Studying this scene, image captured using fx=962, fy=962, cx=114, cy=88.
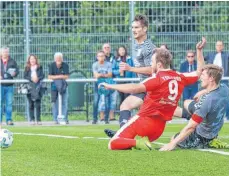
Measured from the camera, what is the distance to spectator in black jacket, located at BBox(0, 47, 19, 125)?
84.4 ft

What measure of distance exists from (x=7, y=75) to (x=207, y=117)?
1244 centimetres

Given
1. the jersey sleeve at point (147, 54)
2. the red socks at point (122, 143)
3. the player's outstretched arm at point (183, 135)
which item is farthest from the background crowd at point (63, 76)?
the player's outstretched arm at point (183, 135)

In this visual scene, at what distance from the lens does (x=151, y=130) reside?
14352 mm

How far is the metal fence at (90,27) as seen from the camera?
27.7 meters

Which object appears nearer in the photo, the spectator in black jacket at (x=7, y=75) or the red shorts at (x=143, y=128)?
the red shorts at (x=143, y=128)

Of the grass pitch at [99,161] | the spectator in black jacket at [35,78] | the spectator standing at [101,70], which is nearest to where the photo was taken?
the grass pitch at [99,161]

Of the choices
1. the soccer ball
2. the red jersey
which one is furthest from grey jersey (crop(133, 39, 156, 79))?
the soccer ball

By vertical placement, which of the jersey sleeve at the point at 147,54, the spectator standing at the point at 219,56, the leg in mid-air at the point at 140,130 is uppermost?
the jersey sleeve at the point at 147,54

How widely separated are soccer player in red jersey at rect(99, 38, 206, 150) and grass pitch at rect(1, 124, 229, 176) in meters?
0.30

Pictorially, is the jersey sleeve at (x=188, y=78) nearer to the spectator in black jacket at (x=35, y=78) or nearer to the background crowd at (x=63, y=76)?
the background crowd at (x=63, y=76)

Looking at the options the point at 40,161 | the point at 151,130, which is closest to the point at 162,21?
the point at 151,130

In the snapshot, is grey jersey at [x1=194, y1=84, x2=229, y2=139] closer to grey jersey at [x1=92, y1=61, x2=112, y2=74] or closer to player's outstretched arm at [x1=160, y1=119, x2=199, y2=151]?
player's outstretched arm at [x1=160, y1=119, x2=199, y2=151]

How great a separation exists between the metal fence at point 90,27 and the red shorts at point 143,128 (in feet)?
43.0

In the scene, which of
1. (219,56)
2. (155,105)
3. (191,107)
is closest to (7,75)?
(219,56)
